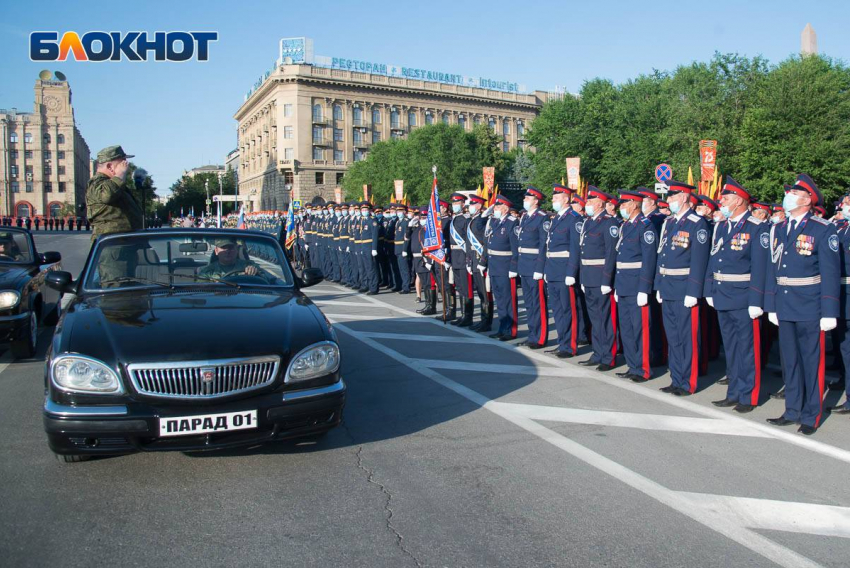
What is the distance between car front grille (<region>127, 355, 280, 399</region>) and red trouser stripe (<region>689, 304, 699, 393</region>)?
4.79 m

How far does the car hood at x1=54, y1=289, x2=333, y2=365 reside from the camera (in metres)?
4.59

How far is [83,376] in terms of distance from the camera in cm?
450

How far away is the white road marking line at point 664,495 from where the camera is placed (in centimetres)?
386

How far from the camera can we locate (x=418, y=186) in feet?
218

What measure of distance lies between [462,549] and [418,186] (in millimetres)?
63486

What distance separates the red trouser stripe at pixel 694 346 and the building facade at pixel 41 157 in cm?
12909

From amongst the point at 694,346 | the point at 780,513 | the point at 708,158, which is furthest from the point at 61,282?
the point at 708,158

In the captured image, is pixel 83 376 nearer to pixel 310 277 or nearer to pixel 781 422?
pixel 310 277

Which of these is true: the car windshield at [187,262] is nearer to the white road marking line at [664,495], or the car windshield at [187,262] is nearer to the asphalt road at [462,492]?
the asphalt road at [462,492]

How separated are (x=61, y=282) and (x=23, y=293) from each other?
272cm

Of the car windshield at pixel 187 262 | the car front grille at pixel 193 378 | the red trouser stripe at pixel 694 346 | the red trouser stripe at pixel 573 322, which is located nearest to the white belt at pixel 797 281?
the red trouser stripe at pixel 694 346

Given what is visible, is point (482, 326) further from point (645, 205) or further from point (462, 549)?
point (462, 549)

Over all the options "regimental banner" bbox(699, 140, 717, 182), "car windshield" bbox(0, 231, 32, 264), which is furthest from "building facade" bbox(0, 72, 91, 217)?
"car windshield" bbox(0, 231, 32, 264)

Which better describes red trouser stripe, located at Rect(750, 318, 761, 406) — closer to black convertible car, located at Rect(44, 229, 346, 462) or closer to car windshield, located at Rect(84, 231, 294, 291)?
black convertible car, located at Rect(44, 229, 346, 462)
